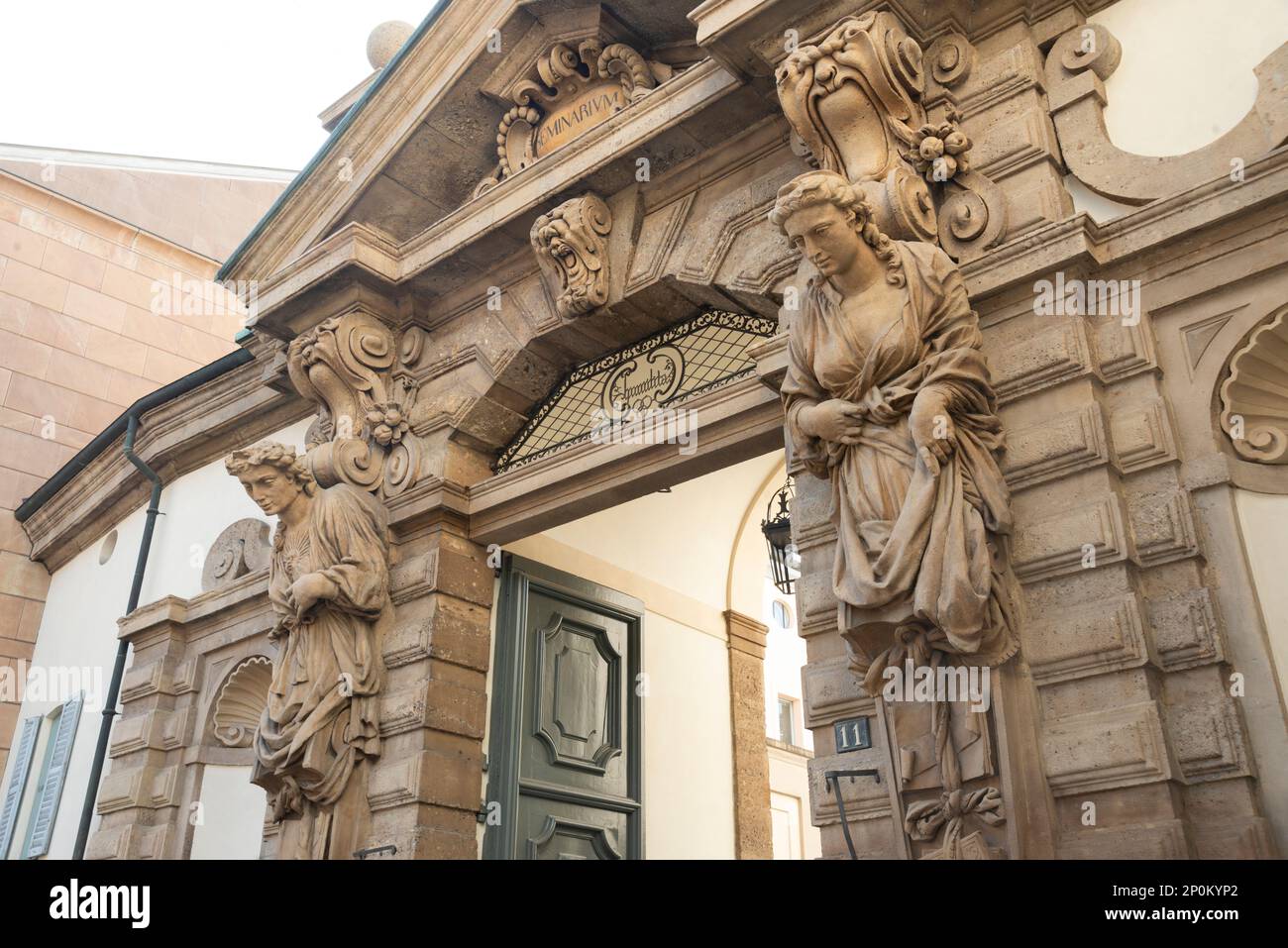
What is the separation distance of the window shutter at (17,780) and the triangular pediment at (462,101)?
18.6 feet

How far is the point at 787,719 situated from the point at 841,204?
49.4 ft

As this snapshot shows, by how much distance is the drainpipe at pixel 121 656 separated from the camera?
9289mm

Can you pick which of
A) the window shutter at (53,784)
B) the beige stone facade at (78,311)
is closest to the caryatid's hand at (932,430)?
the window shutter at (53,784)

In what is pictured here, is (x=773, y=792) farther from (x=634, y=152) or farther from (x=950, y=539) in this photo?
(x=950, y=539)

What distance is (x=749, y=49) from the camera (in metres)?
5.80

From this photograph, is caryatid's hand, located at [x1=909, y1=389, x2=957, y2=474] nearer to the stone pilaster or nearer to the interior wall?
the interior wall

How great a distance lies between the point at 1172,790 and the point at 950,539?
1080 millimetres

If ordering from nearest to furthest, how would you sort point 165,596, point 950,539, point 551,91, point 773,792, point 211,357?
1. point 950,539
2. point 551,91
3. point 165,596
4. point 211,357
5. point 773,792

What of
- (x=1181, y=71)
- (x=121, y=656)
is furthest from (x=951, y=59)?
(x=121, y=656)

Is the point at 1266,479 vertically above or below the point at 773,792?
below

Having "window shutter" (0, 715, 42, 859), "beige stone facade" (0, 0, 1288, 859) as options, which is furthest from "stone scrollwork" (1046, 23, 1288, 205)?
"window shutter" (0, 715, 42, 859)
